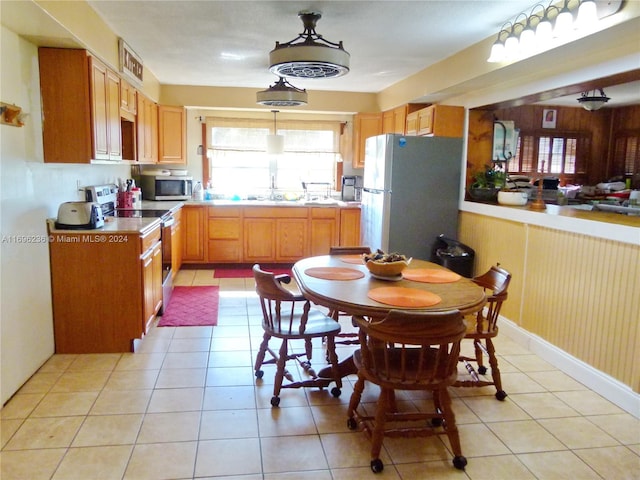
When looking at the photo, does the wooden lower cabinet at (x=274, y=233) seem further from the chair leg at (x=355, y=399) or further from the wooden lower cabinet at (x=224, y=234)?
the chair leg at (x=355, y=399)

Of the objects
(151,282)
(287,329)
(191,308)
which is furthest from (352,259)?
(191,308)

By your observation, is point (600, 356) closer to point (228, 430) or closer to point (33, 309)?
point (228, 430)

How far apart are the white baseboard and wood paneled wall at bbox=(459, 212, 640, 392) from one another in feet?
0.12

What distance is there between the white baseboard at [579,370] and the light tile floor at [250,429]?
65 mm

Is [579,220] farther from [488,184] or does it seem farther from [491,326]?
[488,184]

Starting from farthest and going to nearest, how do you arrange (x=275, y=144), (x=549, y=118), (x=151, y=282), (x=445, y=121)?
1. (x=549, y=118)
2. (x=275, y=144)
3. (x=445, y=121)
4. (x=151, y=282)

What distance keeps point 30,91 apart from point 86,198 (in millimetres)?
1077

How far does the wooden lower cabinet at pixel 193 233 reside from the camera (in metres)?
6.00

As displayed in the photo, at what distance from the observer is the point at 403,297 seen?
7.73 ft

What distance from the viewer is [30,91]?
2947 mm

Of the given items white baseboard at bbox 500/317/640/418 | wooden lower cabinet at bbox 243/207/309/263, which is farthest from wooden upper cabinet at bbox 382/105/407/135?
white baseboard at bbox 500/317/640/418

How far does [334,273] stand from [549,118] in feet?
19.1

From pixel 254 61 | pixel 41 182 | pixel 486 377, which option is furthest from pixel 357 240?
pixel 41 182

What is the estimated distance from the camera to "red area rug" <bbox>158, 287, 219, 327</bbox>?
Result: 161 inches
